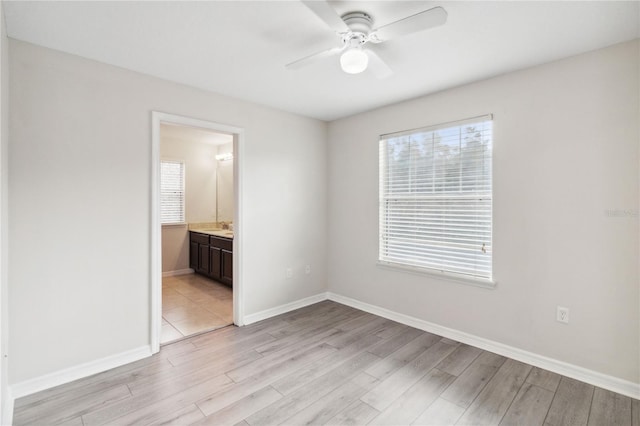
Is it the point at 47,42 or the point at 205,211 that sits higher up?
the point at 47,42

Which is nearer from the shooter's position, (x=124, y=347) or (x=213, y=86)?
(x=124, y=347)

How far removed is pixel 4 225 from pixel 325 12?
7.63 ft

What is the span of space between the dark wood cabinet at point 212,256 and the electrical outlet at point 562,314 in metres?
3.93

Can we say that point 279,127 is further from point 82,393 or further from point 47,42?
point 82,393

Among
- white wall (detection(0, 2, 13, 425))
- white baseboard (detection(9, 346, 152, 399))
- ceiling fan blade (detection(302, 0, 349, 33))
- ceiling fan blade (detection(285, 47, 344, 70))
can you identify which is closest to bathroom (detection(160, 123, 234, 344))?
white baseboard (detection(9, 346, 152, 399))

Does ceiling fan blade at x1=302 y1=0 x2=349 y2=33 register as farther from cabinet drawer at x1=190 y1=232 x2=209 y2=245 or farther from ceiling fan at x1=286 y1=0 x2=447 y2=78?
cabinet drawer at x1=190 y1=232 x2=209 y2=245

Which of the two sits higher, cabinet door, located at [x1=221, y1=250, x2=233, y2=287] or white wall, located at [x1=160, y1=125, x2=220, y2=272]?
white wall, located at [x1=160, y1=125, x2=220, y2=272]

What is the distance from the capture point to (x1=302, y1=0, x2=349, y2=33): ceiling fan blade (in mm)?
1568

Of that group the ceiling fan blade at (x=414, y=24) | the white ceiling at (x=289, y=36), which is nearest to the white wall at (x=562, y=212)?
the white ceiling at (x=289, y=36)

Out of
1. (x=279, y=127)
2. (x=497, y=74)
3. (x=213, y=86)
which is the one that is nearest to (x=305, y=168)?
(x=279, y=127)

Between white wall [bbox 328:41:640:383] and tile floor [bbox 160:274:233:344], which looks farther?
tile floor [bbox 160:274:233:344]

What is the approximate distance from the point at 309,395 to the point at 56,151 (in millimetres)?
2578

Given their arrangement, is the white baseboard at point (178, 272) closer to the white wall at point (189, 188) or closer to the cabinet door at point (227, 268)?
the white wall at point (189, 188)

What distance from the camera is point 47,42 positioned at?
7.41 ft
